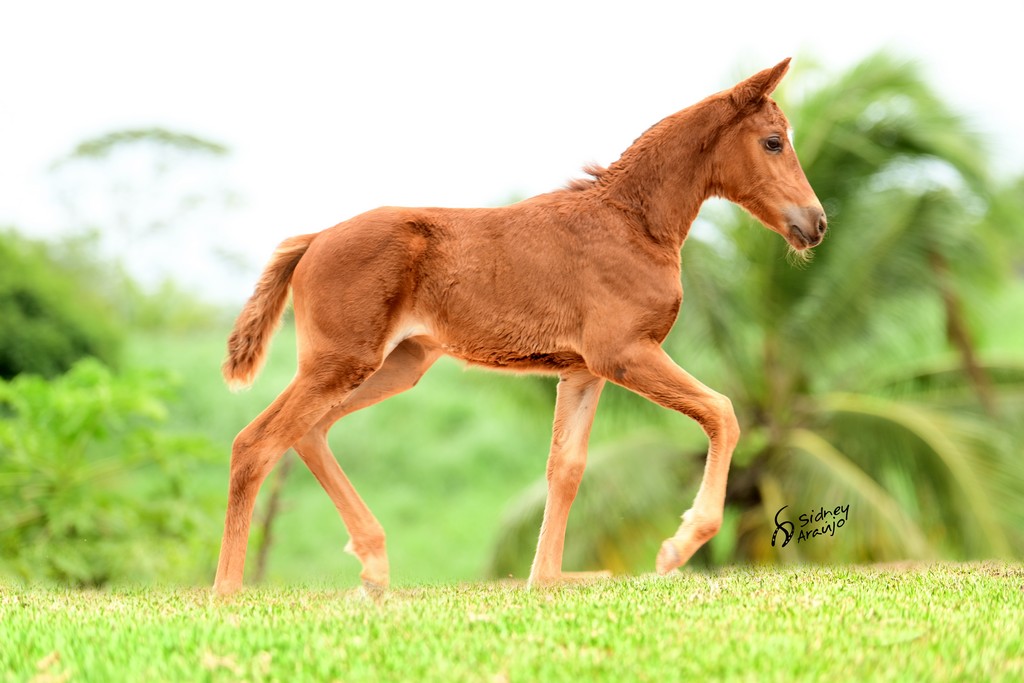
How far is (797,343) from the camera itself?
37.7 feet

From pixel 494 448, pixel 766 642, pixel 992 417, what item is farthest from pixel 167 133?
pixel 766 642

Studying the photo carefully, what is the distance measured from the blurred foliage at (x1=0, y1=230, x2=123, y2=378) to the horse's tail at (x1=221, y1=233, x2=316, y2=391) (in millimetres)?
10362

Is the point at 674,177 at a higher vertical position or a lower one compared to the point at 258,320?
higher

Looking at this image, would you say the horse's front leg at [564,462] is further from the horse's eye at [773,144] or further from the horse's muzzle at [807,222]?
the horse's eye at [773,144]

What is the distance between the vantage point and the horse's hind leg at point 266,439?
15.6ft

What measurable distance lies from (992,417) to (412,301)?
8754 millimetres

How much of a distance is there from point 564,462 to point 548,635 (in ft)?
4.42

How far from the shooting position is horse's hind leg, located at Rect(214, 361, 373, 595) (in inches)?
187

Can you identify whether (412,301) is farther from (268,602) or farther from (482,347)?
(268,602)

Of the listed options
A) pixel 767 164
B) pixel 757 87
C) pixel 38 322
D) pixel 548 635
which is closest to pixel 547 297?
pixel 767 164

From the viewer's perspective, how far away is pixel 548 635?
3.81m

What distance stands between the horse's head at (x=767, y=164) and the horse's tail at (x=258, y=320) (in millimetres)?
2099

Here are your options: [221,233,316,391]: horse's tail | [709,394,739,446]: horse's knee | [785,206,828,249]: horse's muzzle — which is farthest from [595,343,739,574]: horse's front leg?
[221,233,316,391]: horse's tail

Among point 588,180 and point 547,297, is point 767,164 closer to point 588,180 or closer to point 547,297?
point 588,180
